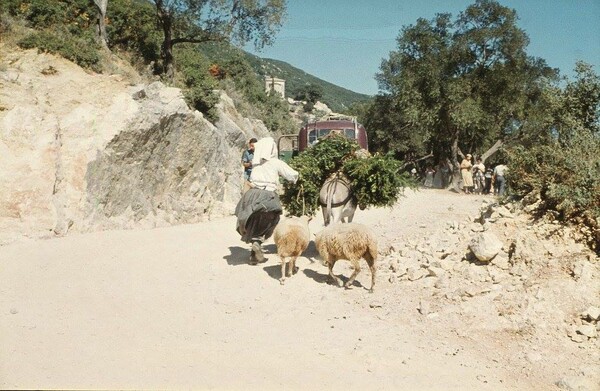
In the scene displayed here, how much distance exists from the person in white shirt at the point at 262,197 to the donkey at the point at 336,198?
795mm

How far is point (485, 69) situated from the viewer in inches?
1019

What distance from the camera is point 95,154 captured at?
10.6 meters

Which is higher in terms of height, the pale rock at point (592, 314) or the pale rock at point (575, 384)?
the pale rock at point (592, 314)

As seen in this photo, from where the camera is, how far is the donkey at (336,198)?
8.12m

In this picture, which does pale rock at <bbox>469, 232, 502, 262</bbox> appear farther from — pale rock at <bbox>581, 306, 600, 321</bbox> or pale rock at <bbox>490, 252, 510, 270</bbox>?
pale rock at <bbox>581, 306, 600, 321</bbox>

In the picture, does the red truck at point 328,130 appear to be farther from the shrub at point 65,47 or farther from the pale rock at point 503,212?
the pale rock at point 503,212

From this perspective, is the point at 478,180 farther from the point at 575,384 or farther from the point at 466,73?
the point at 575,384

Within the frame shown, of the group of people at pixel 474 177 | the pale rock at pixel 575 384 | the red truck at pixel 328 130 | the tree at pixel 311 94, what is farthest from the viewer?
the tree at pixel 311 94

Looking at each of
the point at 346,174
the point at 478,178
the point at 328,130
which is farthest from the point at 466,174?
the point at 346,174

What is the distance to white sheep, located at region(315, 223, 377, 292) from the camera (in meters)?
6.51

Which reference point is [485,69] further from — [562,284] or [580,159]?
[562,284]

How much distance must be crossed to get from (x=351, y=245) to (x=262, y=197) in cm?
169

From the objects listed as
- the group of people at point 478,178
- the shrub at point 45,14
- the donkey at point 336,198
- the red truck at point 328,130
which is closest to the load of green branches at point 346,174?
the donkey at point 336,198

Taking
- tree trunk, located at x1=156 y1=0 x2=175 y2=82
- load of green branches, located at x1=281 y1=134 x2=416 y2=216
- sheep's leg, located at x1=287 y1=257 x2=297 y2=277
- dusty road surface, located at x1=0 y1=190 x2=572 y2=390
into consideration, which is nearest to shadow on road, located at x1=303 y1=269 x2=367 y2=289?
dusty road surface, located at x1=0 y1=190 x2=572 y2=390
